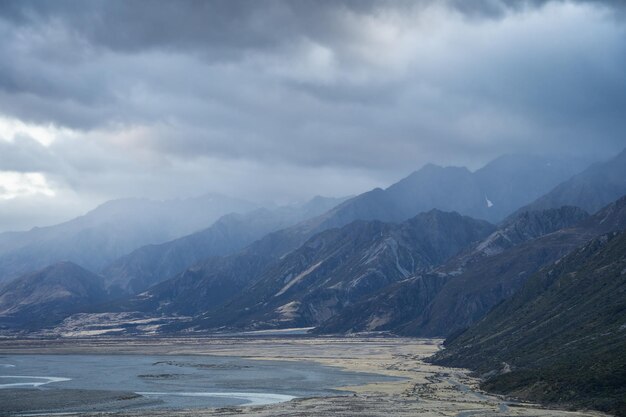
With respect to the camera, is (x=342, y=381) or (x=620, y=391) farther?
(x=342, y=381)

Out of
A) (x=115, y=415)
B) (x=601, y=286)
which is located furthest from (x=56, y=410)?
(x=601, y=286)

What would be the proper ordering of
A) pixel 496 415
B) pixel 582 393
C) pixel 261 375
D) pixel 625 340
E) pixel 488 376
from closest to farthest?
pixel 496 415
pixel 582 393
pixel 625 340
pixel 488 376
pixel 261 375

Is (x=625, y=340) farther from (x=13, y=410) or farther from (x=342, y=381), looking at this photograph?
(x=13, y=410)

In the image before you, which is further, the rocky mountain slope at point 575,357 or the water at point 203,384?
the water at point 203,384

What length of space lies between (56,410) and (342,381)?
69.7 m

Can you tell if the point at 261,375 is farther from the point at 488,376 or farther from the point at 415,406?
the point at 415,406

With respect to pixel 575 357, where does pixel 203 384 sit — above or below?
above

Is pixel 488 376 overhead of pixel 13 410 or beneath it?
beneath

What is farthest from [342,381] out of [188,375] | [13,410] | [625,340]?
[13,410]

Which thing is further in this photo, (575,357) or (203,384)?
(203,384)

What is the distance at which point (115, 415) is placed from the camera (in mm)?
116125

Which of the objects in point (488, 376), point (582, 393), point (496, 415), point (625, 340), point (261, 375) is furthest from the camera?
point (261, 375)

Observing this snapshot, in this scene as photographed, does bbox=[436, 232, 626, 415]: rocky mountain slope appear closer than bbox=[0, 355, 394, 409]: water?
Yes

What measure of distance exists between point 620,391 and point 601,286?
86778 millimetres
